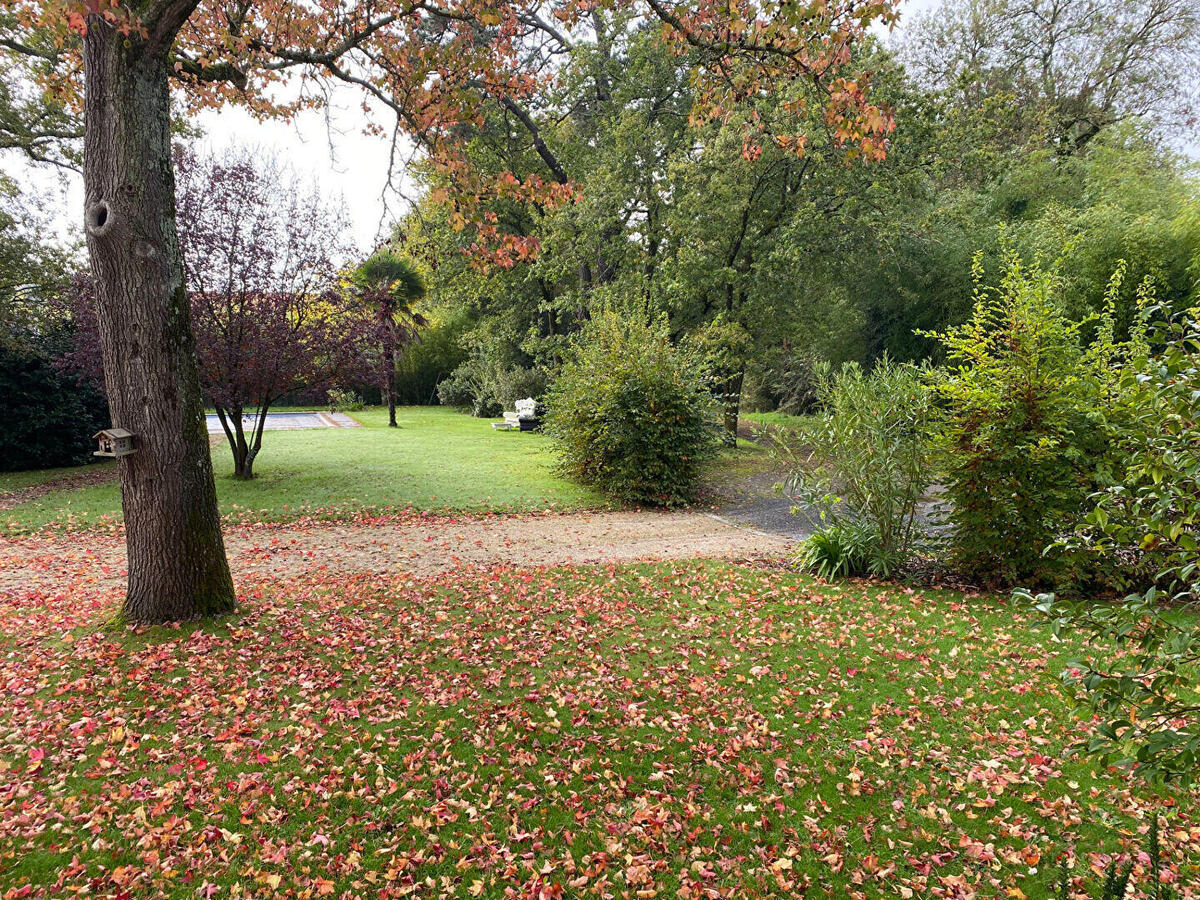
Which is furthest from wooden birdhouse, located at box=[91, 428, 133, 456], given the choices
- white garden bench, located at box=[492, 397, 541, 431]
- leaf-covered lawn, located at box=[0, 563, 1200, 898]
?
white garden bench, located at box=[492, 397, 541, 431]

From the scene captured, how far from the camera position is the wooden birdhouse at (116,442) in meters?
4.28

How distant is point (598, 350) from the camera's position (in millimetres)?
11805

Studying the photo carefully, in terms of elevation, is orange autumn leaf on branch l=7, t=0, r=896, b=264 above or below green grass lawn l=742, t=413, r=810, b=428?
above

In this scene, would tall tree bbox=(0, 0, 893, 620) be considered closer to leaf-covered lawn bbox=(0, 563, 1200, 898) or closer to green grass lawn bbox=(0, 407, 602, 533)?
leaf-covered lawn bbox=(0, 563, 1200, 898)

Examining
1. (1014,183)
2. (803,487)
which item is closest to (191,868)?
(803,487)

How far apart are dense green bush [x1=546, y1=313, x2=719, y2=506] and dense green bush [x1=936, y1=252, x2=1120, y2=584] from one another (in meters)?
5.47

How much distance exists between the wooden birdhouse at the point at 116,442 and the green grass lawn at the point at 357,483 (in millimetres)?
5383

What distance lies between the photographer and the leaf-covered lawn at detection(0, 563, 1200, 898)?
2584 mm

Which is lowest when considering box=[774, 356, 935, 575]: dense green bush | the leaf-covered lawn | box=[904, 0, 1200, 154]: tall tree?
the leaf-covered lawn

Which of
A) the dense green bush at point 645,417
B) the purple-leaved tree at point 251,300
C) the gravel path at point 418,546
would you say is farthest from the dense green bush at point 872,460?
the purple-leaved tree at point 251,300

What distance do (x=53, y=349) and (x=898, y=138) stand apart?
1869 centimetres

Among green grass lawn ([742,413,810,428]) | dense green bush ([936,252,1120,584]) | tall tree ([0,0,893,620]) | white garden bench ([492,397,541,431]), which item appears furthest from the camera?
white garden bench ([492,397,541,431])

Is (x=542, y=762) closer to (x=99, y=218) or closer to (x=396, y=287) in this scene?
(x=99, y=218)

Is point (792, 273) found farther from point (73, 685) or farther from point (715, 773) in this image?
point (73, 685)
